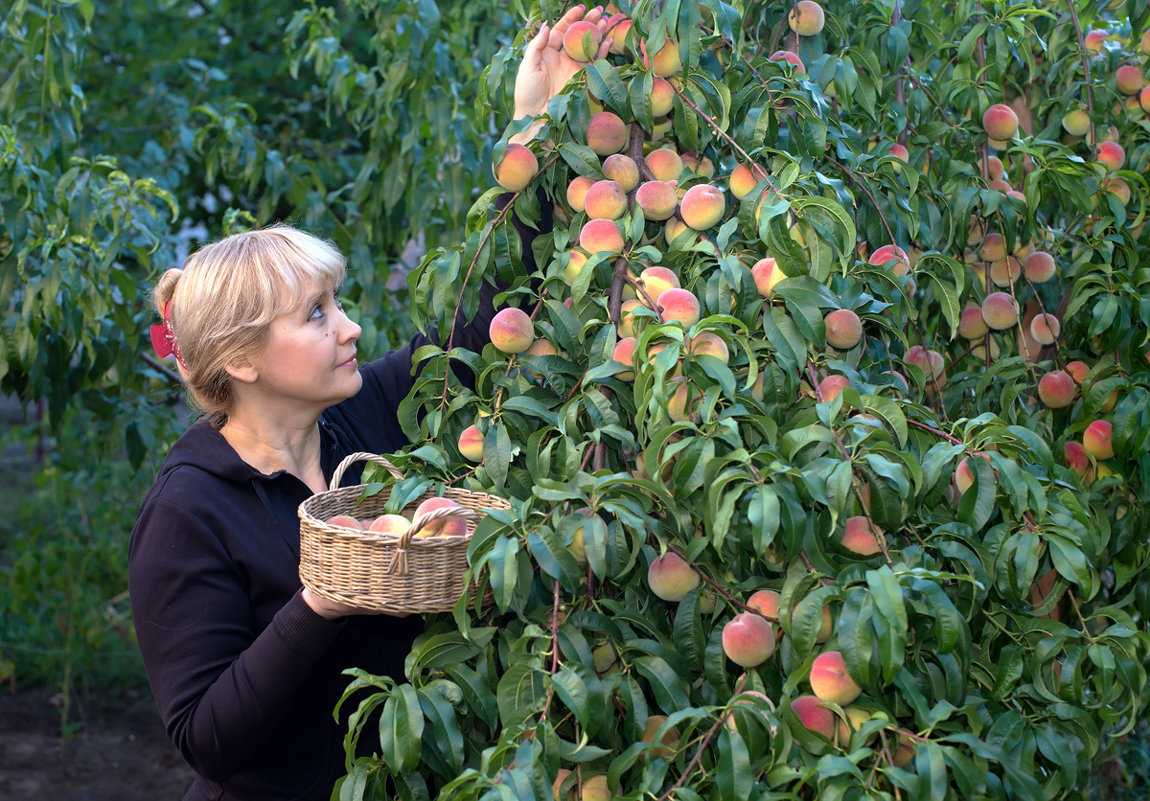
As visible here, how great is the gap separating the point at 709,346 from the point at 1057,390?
2.60ft

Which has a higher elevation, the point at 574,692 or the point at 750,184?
the point at 750,184

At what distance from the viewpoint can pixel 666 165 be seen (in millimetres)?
1553

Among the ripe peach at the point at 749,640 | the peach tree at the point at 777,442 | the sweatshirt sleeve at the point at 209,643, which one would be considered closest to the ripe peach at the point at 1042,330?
the peach tree at the point at 777,442

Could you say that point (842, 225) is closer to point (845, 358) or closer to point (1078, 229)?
point (845, 358)

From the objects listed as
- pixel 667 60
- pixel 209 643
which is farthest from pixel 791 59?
pixel 209 643

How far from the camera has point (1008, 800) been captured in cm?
114

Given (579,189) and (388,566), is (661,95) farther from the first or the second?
(388,566)

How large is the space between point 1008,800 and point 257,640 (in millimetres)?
883

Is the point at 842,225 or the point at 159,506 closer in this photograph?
the point at 842,225

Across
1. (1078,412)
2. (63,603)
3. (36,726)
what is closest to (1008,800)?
(1078,412)

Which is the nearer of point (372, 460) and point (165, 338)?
point (372, 460)

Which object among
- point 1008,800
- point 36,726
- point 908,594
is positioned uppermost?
point 908,594

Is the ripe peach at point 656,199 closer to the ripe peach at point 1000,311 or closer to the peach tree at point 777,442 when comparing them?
the peach tree at point 777,442

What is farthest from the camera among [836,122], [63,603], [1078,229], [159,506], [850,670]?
[63,603]
